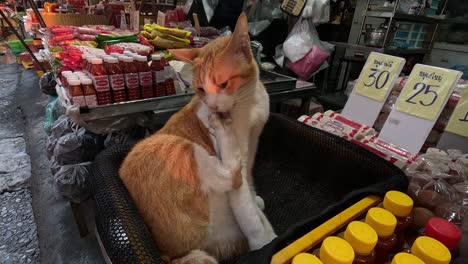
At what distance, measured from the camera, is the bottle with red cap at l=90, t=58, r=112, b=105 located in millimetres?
1136

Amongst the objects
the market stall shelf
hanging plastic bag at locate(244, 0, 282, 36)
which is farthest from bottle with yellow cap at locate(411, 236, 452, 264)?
hanging plastic bag at locate(244, 0, 282, 36)

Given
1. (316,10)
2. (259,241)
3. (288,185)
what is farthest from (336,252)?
(316,10)

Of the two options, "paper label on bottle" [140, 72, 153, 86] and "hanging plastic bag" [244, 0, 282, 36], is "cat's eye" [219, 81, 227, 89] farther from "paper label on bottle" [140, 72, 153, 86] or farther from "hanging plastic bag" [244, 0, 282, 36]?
"hanging plastic bag" [244, 0, 282, 36]

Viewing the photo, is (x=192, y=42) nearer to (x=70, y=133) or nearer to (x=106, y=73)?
(x=106, y=73)

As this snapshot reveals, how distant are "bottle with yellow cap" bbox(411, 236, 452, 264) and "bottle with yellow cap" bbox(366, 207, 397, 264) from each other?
51mm

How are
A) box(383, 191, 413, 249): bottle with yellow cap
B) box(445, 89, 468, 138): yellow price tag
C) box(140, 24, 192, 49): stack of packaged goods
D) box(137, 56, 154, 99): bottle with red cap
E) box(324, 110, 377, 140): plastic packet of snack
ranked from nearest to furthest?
1. box(383, 191, 413, 249): bottle with yellow cap
2. box(445, 89, 468, 138): yellow price tag
3. box(324, 110, 377, 140): plastic packet of snack
4. box(137, 56, 154, 99): bottle with red cap
5. box(140, 24, 192, 49): stack of packaged goods

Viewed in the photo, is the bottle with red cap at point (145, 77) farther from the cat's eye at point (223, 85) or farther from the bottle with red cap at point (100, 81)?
the cat's eye at point (223, 85)

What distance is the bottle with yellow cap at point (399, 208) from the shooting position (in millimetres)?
589

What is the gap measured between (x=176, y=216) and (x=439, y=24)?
2.43 metres

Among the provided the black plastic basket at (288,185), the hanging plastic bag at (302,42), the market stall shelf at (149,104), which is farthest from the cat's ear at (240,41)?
the hanging plastic bag at (302,42)

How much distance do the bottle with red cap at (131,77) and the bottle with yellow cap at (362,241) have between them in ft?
3.48

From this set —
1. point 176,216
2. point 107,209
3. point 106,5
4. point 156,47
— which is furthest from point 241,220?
point 106,5

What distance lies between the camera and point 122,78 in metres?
1.19

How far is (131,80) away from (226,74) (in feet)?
2.23
